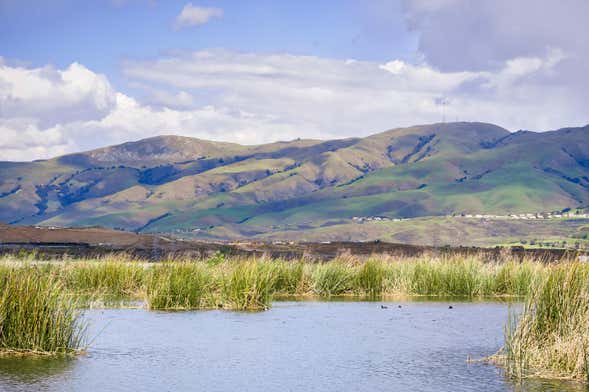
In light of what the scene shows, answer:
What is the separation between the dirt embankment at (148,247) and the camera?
2581 inches

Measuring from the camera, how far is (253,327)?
2648cm

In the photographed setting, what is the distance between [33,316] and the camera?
1970cm

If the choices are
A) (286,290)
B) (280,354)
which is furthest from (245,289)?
(280,354)

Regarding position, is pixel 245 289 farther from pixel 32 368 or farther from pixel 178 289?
pixel 32 368

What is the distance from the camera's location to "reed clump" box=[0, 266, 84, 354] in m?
19.6

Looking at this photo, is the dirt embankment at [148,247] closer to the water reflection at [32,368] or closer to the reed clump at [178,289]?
the reed clump at [178,289]

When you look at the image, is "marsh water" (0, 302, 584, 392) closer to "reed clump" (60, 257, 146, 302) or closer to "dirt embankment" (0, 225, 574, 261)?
"reed clump" (60, 257, 146, 302)

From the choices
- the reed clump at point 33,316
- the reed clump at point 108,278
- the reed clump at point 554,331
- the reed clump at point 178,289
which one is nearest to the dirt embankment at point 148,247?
the reed clump at point 108,278

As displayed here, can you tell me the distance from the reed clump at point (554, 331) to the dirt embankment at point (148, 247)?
143 feet

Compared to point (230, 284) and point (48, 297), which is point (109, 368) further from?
point (230, 284)

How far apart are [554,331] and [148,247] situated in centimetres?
5598

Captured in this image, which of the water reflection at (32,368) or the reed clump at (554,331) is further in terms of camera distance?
the reed clump at (554,331)

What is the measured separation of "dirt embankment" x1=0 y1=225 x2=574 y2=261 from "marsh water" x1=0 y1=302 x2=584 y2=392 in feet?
113

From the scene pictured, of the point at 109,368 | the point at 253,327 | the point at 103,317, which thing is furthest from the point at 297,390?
the point at 103,317
